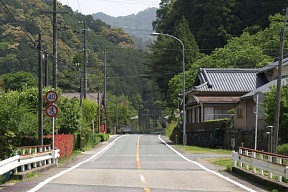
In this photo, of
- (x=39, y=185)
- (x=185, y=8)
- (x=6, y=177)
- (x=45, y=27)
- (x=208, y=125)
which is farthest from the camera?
(x=185, y=8)

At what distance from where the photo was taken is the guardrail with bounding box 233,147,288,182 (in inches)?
584

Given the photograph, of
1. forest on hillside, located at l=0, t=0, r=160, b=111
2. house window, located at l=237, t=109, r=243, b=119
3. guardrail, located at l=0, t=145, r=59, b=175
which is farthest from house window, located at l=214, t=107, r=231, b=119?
guardrail, located at l=0, t=145, r=59, b=175

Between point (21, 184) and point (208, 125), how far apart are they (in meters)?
36.3

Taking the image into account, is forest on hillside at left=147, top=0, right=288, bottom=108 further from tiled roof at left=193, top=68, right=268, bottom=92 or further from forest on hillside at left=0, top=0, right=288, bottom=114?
tiled roof at left=193, top=68, right=268, bottom=92

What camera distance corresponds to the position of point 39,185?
15633mm

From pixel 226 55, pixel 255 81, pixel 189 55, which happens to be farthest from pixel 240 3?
pixel 255 81

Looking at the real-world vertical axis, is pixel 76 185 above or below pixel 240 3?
below

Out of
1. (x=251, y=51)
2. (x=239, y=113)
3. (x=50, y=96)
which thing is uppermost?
(x=251, y=51)

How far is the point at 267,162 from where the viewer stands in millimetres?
16219

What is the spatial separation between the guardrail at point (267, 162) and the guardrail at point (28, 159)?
26.5ft

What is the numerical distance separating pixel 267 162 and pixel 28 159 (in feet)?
28.3

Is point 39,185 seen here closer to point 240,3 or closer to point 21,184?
point 21,184

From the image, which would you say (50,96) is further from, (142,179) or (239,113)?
(239,113)

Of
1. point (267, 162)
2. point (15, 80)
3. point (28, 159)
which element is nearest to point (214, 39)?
point (15, 80)
